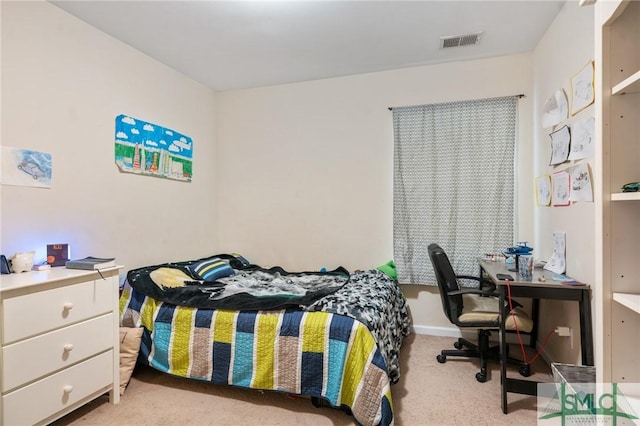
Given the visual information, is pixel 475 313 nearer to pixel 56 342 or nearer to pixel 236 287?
pixel 236 287

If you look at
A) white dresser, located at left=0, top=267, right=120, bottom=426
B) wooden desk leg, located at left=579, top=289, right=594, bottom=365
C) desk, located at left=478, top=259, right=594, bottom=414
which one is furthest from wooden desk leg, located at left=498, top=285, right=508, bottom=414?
white dresser, located at left=0, top=267, right=120, bottom=426

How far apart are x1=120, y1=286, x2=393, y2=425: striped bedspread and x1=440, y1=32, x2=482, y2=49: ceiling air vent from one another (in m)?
2.40

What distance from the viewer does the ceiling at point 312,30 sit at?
2.30m

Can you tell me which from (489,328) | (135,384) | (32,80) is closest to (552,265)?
(489,328)

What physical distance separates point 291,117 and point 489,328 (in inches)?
110

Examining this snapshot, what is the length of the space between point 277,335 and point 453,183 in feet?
7.08

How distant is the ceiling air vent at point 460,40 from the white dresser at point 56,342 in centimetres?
307

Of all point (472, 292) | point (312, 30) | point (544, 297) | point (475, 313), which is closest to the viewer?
point (544, 297)


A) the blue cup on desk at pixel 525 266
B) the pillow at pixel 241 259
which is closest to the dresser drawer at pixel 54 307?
the pillow at pixel 241 259

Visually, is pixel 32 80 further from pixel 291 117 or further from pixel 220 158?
pixel 291 117

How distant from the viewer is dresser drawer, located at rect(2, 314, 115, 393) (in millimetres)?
1587

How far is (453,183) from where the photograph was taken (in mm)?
3145

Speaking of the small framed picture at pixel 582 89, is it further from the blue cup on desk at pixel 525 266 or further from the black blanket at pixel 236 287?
the black blanket at pixel 236 287

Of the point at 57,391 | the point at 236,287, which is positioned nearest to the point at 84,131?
the point at 236,287
